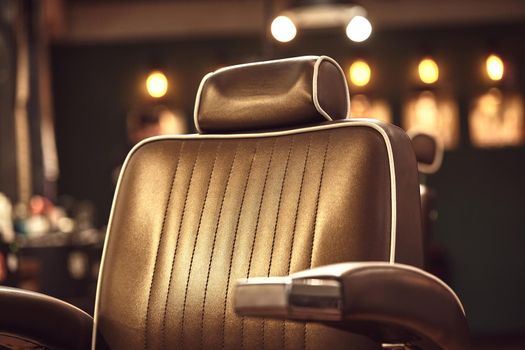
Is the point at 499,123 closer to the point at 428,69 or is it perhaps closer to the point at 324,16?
→ the point at 428,69

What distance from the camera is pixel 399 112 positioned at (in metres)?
8.87

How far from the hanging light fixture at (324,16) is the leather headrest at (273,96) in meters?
3.10

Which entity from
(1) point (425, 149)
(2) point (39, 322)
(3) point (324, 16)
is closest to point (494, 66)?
(3) point (324, 16)

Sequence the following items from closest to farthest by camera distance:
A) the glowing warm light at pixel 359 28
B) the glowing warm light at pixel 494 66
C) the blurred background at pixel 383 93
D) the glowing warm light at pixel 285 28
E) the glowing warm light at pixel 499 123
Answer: the glowing warm light at pixel 359 28, the glowing warm light at pixel 285 28, the glowing warm light at pixel 494 66, the blurred background at pixel 383 93, the glowing warm light at pixel 499 123

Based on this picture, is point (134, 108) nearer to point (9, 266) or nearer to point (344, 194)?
point (9, 266)

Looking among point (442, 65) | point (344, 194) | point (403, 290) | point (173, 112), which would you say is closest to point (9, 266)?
point (344, 194)

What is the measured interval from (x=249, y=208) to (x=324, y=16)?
3557 mm

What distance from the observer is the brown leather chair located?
5.10 feet

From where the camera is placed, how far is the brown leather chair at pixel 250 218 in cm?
155

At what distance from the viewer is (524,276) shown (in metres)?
8.64

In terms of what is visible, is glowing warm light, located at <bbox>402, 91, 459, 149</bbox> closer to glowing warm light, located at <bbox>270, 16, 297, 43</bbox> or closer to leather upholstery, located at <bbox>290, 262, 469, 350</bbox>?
glowing warm light, located at <bbox>270, 16, 297, 43</bbox>

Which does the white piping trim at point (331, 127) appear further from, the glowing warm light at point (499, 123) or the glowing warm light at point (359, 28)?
the glowing warm light at point (499, 123)

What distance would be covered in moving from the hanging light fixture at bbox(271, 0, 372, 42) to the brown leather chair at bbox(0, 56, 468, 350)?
10.2 ft

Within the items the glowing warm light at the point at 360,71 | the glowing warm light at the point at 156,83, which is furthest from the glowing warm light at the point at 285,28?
the glowing warm light at the point at 360,71
